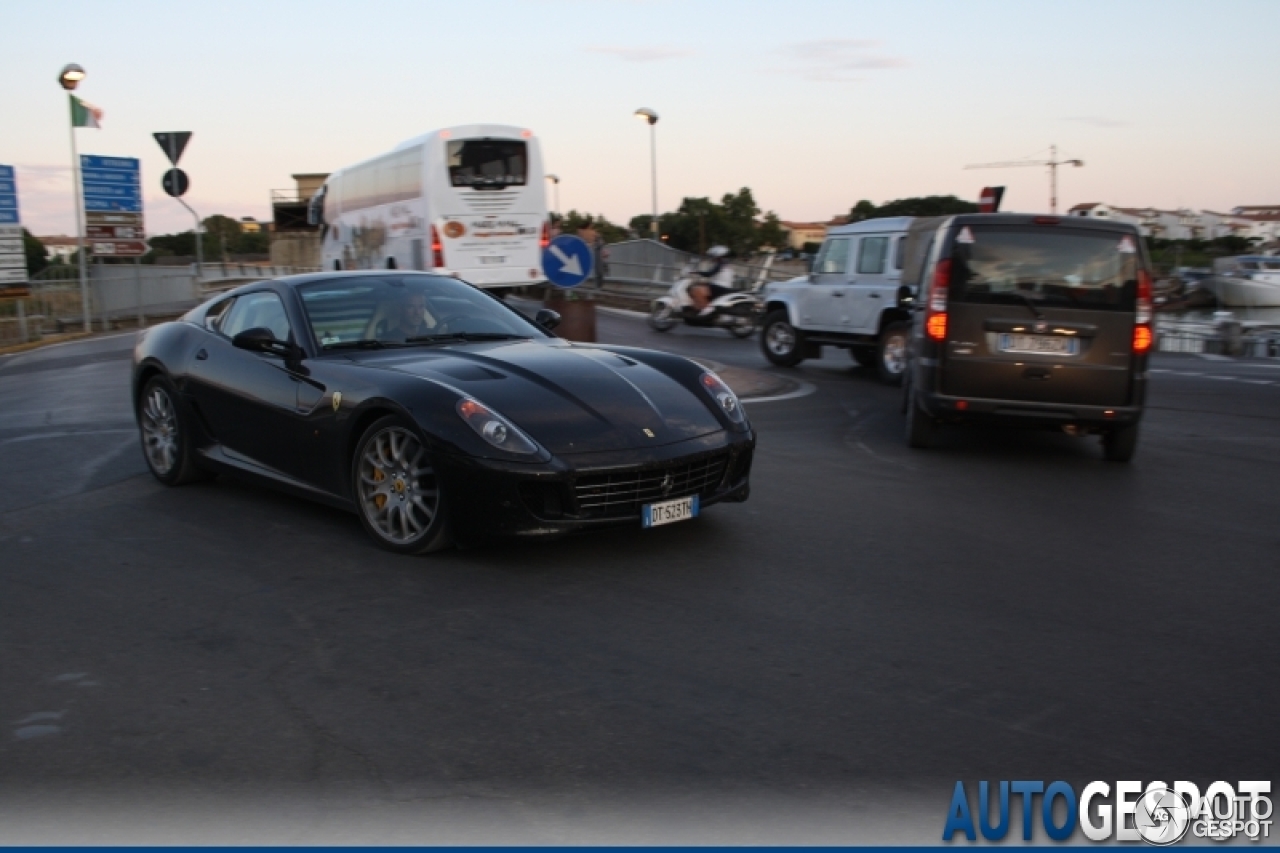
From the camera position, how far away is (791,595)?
18.8 ft

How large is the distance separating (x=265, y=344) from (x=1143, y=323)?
6.01 meters

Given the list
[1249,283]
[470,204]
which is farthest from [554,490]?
[1249,283]

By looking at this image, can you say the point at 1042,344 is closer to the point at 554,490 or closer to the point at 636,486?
the point at 636,486

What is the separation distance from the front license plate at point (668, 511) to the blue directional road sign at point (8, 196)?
3229cm

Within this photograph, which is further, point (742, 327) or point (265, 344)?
point (742, 327)

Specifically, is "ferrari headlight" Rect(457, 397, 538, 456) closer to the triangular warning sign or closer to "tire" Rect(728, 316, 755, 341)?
"tire" Rect(728, 316, 755, 341)

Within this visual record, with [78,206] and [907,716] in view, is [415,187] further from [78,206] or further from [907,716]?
[907,716]

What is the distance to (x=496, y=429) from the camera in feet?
19.9

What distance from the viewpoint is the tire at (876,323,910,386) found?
1556 centimetres

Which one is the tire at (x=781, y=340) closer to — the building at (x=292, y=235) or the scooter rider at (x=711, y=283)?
the scooter rider at (x=711, y=283)

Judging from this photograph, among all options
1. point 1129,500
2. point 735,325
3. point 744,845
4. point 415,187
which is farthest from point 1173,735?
point 415,187

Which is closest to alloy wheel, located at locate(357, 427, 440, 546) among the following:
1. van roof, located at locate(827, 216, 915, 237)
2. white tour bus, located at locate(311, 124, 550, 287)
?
van roof, located at locate(827, 216, 915, 237)

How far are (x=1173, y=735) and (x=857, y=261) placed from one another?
12.6 m

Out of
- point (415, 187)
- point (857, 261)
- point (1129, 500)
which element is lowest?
point (1129, 500)
